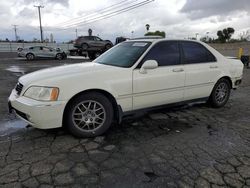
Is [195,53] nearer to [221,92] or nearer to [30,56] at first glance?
[221,92]

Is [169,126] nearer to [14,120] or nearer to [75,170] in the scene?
[75,170]

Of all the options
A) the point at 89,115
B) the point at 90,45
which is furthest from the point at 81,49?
the point at 89,115

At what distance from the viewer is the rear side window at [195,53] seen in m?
4.52

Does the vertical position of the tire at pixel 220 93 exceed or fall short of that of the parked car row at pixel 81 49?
it falls short

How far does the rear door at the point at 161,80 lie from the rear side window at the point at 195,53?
0.21m

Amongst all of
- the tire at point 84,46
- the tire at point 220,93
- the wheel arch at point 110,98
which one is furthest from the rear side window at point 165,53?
the tire at point 84,46

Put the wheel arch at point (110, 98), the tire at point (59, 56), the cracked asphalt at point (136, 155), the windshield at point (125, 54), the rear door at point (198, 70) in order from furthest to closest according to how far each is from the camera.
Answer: the tire at point (59, 56), the rear door at point (198, 70), the windshield at point (125, 54), the wheel arch at point (110, 98), the cracked asphalt at point (136, 155)

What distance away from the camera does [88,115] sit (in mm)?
3551

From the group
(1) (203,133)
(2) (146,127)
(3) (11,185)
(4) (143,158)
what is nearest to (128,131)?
→ (2) (146,127)

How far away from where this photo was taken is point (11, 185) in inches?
94.3

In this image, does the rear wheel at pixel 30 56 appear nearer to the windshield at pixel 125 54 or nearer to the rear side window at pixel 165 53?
the windshield at pixel 125 54

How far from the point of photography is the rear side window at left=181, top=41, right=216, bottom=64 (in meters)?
4.52

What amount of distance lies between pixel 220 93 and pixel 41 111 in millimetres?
3958

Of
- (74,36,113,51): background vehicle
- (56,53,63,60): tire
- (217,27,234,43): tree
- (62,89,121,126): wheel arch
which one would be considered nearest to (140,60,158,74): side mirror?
(62,89,121,126): wheel arch
